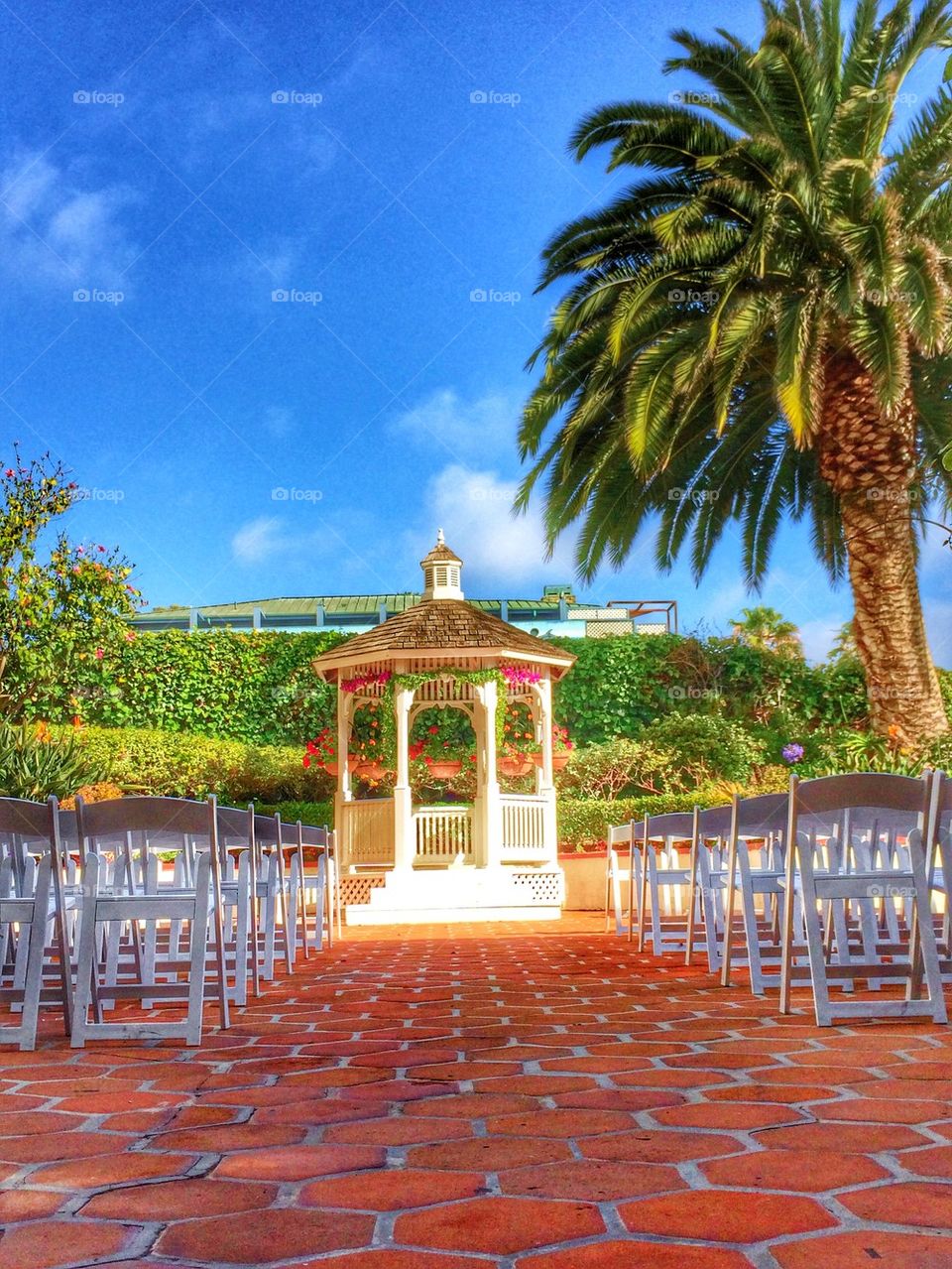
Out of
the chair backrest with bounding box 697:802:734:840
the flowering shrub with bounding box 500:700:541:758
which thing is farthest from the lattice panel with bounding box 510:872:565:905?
Result: the chair backrest with bounding box 697:802:734:840

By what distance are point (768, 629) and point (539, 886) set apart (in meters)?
8.27

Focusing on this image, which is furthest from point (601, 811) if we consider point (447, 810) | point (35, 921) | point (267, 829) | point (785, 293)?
point (35, 921)

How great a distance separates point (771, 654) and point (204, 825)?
14.1 metres

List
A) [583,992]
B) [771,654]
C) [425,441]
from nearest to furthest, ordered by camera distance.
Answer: [583,992], [771,654], [425,441]

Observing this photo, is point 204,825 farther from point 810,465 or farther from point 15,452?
point 810,465

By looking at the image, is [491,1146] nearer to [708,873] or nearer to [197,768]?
[708,873]

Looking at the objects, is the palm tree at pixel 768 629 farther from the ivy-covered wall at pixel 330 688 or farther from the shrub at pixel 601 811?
the shrub at pixel 601 811

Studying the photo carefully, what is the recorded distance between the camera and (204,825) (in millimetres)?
3969

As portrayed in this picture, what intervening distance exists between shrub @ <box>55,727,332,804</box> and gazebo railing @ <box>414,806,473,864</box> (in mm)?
2732

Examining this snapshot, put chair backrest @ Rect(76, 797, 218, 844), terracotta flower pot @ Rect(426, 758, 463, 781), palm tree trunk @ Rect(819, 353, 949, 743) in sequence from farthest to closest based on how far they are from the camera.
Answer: terracotta flower pot @ Rect(426, 758, 463, 781)
palm tree trunk @ Rect(819, 353, 949, 743)
chair backrest @ Rect(76, 797, 218, 844)

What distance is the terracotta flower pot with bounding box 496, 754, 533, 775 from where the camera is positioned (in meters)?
14.2

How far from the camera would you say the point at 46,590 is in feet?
44.5

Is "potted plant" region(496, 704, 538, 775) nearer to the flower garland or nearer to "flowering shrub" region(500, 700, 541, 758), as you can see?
"flowering shrub" region(500, 700, 541, 758)

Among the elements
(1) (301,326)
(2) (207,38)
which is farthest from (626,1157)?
(1) (301,326)
